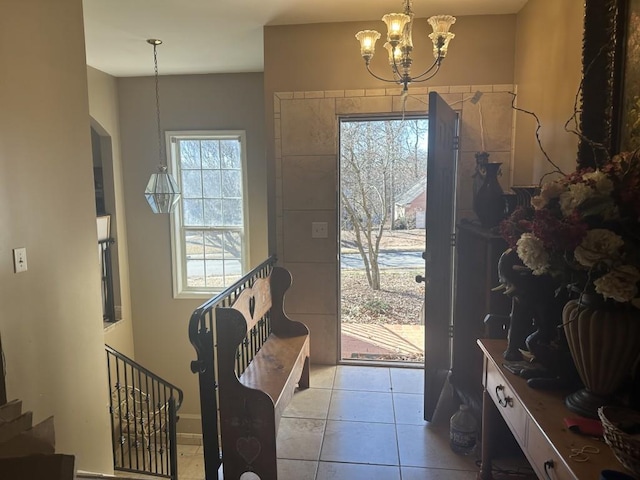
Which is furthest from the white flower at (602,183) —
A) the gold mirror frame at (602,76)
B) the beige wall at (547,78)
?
the beige wall at (547,78)

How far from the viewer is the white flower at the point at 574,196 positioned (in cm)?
126

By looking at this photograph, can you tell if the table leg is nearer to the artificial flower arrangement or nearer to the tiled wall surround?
the artificial flower arrangement

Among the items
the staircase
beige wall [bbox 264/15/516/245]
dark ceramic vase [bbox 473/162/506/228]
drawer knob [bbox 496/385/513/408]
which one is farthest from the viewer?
beige wall [bbox 264/15/516/245]

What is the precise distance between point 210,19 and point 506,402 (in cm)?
293

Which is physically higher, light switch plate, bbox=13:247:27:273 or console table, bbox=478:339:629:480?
light switch plate, bbox=13:247:27:273

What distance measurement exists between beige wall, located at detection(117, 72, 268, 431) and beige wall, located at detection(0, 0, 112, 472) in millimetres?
1875

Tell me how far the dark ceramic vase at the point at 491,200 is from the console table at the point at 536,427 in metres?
0.73

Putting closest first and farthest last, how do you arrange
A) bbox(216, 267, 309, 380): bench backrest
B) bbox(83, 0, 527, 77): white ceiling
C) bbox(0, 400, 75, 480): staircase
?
bbox(0, 400, 75, 480): staircase → bbox(216, 267, 309, 380): bench backrest → bbox(83, 0, 527, 77): white ceiling

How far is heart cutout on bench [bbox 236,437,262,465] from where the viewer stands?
2053 mm

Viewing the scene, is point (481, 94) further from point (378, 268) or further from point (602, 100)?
point (378, 268)

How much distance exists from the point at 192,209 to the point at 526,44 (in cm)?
348

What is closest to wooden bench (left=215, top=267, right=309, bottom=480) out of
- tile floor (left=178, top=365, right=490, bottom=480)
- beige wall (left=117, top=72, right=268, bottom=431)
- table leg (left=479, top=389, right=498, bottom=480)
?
tile floor (left=178, top=365, right=490, bottom=480)

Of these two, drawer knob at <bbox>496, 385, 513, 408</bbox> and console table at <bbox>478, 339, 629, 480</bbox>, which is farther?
drawer knob at <bbox>496, 385, 513, 408</bbox>

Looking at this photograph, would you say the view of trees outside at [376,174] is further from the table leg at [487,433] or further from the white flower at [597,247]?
the white flower at [597,247]
